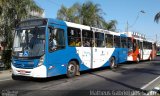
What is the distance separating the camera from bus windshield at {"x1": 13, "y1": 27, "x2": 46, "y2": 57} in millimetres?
13930

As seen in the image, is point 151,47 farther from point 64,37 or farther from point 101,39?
point 64,37

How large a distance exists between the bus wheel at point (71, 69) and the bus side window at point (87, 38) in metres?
1.71

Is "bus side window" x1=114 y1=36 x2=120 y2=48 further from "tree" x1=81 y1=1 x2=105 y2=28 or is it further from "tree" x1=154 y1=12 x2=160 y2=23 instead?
"tree" x1=81 y1=1 x2=105 y2=28

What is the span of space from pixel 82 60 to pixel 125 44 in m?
9.71

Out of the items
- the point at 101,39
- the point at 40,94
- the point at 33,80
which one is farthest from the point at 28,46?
the point at 101,39

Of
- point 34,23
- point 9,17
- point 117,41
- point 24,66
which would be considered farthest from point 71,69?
point 117,41

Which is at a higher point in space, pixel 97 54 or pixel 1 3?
pixel 1 3

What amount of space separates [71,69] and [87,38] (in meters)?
2.74

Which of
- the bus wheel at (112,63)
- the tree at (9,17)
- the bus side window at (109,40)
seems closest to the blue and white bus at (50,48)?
the bus side window at (109,40)

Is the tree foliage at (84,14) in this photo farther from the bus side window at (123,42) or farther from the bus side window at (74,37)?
the bus side window at (74,37)

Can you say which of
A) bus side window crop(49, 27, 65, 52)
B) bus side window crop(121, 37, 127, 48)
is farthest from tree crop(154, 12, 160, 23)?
bus side window crop(49, 27, 65, 52)

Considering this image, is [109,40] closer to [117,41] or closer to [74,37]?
[117,41]

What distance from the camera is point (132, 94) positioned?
35.7 ft

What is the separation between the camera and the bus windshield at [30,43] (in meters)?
13.9
